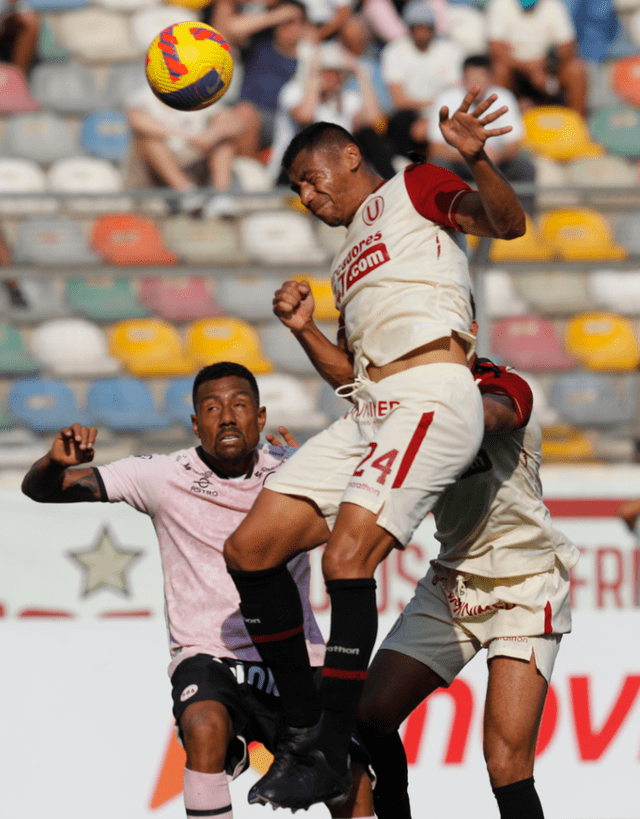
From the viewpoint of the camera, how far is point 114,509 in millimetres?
5461

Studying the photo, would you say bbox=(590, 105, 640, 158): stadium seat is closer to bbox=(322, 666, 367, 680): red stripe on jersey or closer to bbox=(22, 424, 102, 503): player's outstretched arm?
bbox=(22, 424, 102, 503): player's outstretched arm

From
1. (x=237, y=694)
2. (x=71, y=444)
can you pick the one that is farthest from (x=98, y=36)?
(x=237, y=694)

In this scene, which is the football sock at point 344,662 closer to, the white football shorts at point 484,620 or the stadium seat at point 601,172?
the white football shorts at point 484,620

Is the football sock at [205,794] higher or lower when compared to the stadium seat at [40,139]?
lower

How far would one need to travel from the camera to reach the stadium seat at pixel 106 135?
936 cm

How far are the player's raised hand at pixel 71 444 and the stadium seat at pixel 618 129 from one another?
7.65m

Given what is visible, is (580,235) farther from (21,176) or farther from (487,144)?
(21,176)

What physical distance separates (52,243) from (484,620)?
526 cm

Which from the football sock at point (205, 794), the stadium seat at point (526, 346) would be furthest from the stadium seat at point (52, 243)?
the football sock at point (205, 794)

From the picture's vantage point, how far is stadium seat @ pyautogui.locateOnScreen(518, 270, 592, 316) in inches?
279

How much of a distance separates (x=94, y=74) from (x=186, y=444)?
205 inches

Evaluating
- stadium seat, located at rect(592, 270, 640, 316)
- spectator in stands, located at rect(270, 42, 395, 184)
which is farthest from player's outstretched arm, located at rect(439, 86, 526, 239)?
spectator in stands, located at rect(270, 42, 395, 184)

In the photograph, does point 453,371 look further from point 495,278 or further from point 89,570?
point 495,278

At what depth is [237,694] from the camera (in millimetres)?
3441
